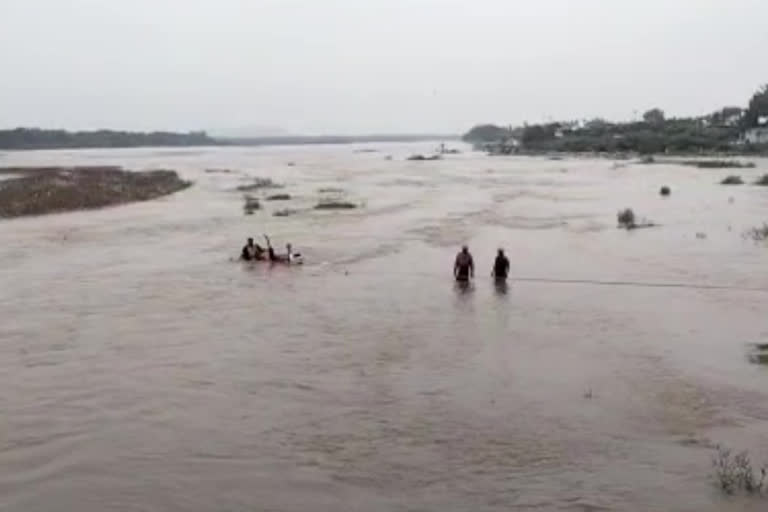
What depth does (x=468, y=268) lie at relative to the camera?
2397 centimetres

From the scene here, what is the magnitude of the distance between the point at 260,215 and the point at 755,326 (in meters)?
28.8

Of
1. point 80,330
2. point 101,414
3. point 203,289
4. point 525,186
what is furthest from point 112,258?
point 525,186

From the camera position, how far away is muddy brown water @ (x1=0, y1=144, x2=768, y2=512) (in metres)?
10.9

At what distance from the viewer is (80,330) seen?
19500 millimetres

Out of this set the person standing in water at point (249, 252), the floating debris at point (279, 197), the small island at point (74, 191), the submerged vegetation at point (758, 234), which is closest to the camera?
the person standing in water at point (249, 252)

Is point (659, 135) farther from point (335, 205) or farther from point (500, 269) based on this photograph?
point (500, 269)

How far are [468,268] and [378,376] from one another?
893 cm

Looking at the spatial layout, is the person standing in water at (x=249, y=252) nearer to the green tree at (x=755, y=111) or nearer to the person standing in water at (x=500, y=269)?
the person standing in water at (x=500, y=269)

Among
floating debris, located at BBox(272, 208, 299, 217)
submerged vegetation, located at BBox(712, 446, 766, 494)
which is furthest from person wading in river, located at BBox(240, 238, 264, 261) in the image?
submerged vegetation, located at BBox(712, 446, 766, 494)

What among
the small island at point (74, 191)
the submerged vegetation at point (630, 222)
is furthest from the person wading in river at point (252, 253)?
the small island at point (74, 191)

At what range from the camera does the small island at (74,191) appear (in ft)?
153

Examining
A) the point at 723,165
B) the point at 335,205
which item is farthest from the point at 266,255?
the point at 723,165

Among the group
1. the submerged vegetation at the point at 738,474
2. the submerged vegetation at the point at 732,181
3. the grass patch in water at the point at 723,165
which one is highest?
the grass patch in water at the point at 723,165

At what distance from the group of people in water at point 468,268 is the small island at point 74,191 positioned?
90.1 ft
